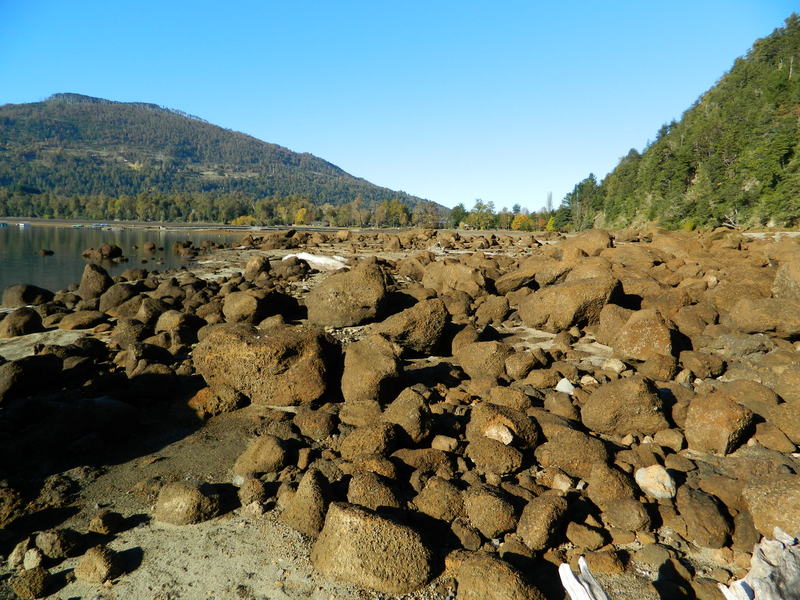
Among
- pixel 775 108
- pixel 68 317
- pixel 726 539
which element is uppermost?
pixel 775 108

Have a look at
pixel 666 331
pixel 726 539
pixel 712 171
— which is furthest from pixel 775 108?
pixel 726 539

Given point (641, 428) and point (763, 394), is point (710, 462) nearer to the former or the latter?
point (641, 428)

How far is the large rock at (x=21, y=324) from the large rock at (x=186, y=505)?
9035 millimetres

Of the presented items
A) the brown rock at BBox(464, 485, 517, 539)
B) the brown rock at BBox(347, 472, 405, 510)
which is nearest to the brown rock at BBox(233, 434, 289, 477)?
the brown rock at BBox(347, 472, 405, 510)

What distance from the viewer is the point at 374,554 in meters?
3.52

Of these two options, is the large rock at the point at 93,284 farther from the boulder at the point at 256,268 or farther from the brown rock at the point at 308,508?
the brown rock at the point at 308,508

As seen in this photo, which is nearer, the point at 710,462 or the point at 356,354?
the point at 710,462

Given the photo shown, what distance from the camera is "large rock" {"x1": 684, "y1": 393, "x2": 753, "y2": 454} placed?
16.4 ft

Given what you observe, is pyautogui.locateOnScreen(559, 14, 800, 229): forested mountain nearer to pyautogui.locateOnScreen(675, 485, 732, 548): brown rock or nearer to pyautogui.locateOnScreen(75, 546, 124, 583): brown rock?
pyautogui.locateOnScreen(675, 485, 732, 548): brown rock

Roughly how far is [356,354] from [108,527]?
3.28 metres

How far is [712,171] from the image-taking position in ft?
185

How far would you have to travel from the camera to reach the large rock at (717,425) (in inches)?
196

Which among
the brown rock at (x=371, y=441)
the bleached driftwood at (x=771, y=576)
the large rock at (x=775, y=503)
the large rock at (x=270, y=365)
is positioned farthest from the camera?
the large rock at (x=270, y=365)

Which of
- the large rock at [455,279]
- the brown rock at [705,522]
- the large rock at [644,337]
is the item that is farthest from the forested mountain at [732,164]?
the brown rock at [705,522]
